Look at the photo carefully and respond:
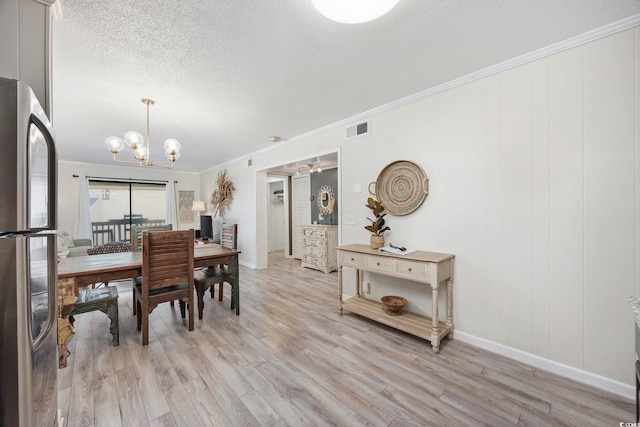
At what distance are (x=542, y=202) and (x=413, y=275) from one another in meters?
1.13

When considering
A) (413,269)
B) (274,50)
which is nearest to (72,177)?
(274,50)

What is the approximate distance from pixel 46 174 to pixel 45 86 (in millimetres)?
411

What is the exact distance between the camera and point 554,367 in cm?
180

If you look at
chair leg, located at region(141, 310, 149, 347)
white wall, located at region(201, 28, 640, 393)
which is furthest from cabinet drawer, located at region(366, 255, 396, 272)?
chair leg, located at region(141, 310, 149, 347)

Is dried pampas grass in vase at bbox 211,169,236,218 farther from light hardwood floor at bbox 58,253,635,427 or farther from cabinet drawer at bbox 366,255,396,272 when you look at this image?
cabinet drawer at bbox 366,255,396,272

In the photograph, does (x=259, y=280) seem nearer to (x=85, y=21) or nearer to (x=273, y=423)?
(x=273, y=423)

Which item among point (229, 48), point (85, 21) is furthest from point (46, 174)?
point (229, 48)

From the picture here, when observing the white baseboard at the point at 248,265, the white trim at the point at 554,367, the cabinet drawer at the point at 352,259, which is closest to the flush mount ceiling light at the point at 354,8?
the cabinet drawer at the point at 352,259

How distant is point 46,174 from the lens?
35.3 inches

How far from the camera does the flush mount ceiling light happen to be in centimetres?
118

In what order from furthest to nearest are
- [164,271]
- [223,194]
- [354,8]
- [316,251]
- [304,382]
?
[223,194]
[316,251]
[164,271]
[304,382]
[354,8]

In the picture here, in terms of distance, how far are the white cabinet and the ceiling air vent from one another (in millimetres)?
2190

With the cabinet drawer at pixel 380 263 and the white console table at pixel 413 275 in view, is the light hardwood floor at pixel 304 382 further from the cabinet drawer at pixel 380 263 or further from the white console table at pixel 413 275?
the cabinet drawer at pixel 380 263

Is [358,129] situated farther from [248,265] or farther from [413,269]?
[248,265]
